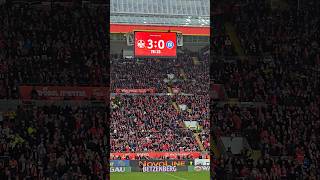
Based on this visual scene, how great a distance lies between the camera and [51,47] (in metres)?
13.9

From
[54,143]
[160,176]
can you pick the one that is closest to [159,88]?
[160,176]

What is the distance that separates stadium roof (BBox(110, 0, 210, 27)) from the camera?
101 ft

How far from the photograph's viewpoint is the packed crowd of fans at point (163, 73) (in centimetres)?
3188

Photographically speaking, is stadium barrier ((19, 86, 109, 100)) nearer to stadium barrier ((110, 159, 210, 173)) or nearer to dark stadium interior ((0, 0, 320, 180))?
dark stadium interior ((0, 0, 320, 180))

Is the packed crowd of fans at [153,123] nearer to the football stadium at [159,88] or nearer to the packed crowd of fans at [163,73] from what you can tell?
the football stadium at [159,88]

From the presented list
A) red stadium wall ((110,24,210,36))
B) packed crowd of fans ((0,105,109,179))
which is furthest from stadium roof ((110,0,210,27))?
packed crowd of fans ((0,105,109,179))

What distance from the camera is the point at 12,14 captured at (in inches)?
546

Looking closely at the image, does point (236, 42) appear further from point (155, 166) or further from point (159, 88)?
point (159, 88)

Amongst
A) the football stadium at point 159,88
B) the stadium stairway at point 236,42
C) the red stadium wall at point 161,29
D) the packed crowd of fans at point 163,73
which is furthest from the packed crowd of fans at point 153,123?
the stadium stairway at point 236,42

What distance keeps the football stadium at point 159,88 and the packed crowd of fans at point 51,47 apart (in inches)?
379

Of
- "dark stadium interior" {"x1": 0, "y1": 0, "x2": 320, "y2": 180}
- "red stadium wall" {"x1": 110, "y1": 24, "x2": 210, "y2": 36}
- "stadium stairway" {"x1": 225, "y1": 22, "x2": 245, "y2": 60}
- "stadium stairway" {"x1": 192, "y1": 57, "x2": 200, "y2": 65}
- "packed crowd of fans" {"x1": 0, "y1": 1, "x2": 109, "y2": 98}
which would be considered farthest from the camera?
"stadium stairway" {"x1": 192, "y1": 57, "x2": 200, "y2": 65}

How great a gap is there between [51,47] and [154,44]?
1354 centimetres

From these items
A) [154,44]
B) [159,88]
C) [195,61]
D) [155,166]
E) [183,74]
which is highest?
[154,44]

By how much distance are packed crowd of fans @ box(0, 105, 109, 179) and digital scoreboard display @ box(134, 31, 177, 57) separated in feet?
45.4
